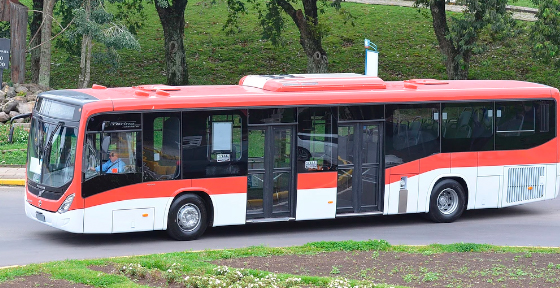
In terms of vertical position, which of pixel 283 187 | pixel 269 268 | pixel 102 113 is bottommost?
pixel 269 268

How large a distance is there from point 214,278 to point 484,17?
800 inches

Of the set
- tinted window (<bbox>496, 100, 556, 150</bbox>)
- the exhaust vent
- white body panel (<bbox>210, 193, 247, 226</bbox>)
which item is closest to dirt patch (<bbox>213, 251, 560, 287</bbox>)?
white body panel (<bbox>210, 193, 247, 226</bbox>)

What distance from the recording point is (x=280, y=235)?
14406mm

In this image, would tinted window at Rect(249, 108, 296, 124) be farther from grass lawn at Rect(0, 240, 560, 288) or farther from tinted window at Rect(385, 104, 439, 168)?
grass lawn at Rect(0, 240, 560, 288)

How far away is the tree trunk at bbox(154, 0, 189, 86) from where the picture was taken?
104 feet

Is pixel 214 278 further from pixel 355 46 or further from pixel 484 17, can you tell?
pixel 355 46

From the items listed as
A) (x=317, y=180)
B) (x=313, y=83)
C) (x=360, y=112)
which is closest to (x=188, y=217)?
(x=317, y=180)


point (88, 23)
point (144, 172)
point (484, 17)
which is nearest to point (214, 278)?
point (144, 172)

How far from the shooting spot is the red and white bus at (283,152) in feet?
42.8

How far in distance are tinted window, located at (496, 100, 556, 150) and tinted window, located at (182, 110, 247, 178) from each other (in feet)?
18.6

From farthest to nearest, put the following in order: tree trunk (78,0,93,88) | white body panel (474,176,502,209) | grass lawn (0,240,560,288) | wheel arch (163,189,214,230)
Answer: tree trunk (78,0,93,88) → white body panel (474,176,502,209) → wheel arch (163,189,214,230) → grass lawn (0,240,560,288)

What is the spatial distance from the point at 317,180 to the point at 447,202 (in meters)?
3.15

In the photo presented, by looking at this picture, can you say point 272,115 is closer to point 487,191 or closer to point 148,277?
point 148,277

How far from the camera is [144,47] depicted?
40.7m
